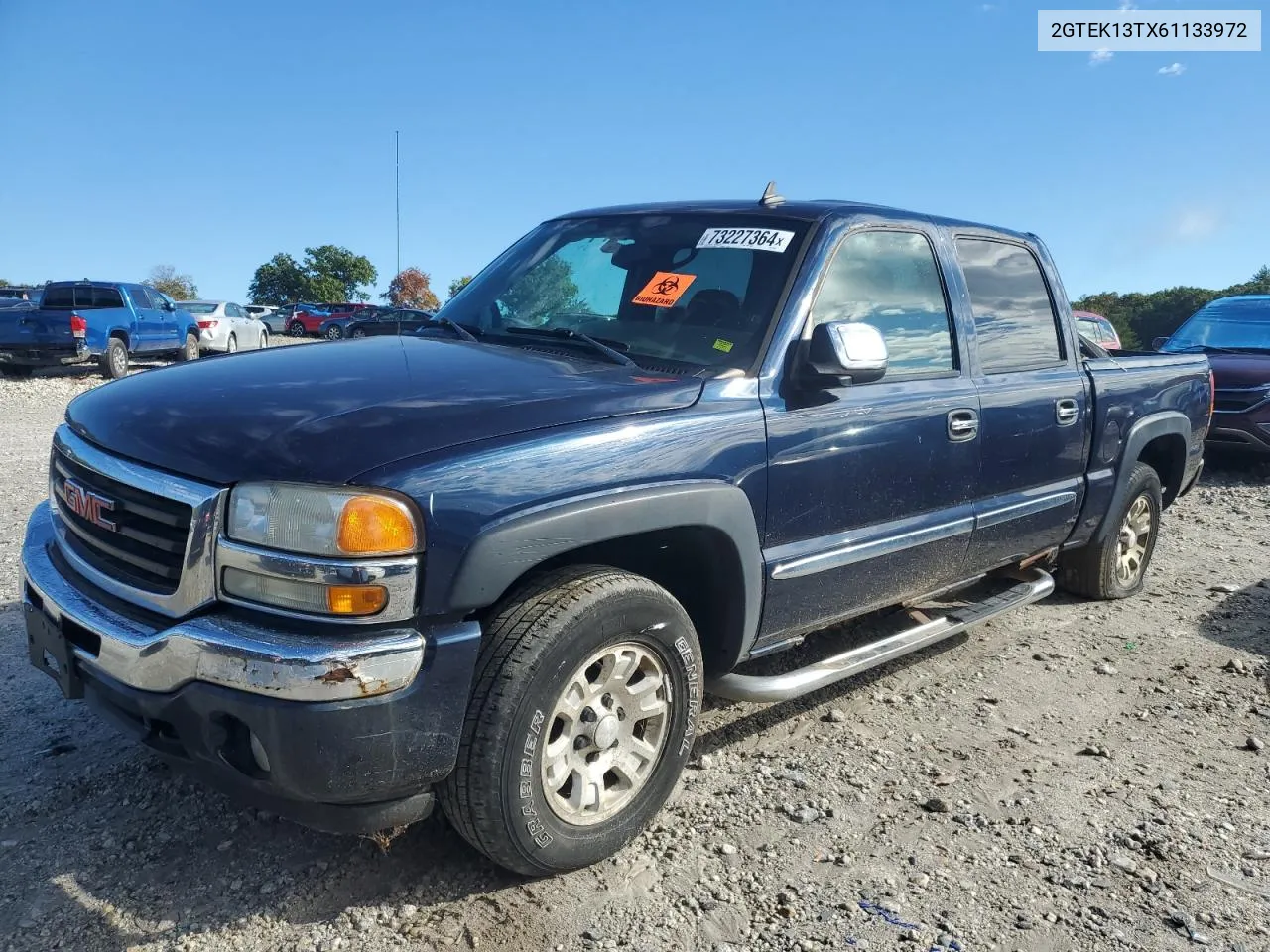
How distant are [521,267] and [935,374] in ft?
5.41

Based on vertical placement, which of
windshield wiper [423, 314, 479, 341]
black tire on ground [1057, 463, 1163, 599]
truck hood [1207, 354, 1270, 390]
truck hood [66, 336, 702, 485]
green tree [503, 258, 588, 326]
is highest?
green tree [503, 258, 588, 326]

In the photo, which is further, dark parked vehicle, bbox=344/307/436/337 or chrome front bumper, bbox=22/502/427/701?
dark parked vehicle, bbox=344/307/436/337

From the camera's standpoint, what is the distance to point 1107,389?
15.3 feet

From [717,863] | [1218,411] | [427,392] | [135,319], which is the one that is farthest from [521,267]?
[135,319]

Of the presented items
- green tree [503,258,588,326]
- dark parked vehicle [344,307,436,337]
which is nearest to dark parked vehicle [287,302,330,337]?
dark parked vehicle [344,307,436,337]

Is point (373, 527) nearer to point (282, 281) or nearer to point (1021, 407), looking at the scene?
point (1021, 407)

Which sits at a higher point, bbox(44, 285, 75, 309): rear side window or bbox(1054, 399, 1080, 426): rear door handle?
bbox(44, 285, 75, 309): rear side window

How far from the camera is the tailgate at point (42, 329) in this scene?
1517 cm

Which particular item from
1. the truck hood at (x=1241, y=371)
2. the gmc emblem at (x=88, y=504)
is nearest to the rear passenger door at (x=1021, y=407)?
the gmc emblem at (x=88, y=504)

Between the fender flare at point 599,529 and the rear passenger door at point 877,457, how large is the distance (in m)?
0.13

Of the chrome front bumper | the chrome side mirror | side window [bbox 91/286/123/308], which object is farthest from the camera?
side window [bbox 91/286/123/308]

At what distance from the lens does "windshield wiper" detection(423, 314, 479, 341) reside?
3629mm

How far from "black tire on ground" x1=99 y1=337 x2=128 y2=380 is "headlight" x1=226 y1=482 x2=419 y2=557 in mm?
15570

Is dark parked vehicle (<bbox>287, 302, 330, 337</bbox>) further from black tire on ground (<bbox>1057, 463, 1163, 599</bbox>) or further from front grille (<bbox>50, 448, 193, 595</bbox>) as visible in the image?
front grille (<bbox>50, 448, 193, 595</bbox>)
